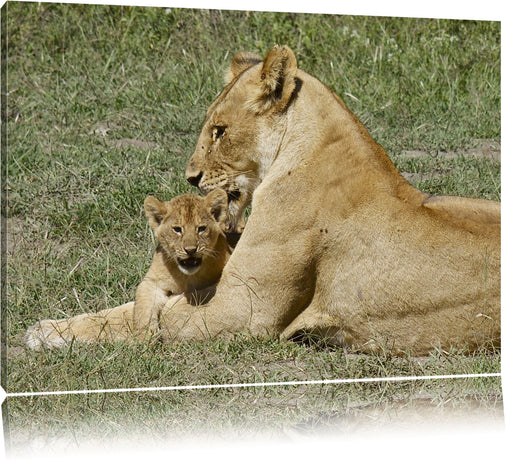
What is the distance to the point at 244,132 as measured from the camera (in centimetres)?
460

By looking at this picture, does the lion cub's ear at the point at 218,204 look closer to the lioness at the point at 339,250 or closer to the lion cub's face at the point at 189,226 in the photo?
the lion cub's face at the point at 189,226

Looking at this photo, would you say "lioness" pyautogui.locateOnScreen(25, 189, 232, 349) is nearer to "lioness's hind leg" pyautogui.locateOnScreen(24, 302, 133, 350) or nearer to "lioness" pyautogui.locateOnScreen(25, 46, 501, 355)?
"lioness's hind leg" pyautogui.locateOnScreen(24, 302, 133, 350)

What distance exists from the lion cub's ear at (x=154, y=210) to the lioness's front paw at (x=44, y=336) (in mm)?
571

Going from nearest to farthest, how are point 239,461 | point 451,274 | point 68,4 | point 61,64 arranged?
point 239,461, point 451,274, point 68,4, point 61,64

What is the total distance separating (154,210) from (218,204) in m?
0.26

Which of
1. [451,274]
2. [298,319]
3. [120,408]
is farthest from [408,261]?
[120,408]

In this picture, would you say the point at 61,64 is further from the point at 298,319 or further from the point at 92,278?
the point at 298,319

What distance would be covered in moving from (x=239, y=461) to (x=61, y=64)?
2226 millimetres

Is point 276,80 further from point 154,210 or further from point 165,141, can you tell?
point 165,141

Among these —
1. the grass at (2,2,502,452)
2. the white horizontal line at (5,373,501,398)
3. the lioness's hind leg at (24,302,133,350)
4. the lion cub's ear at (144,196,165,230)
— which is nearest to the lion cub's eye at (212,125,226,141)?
the lion cub's ear at (144,196,165,230)

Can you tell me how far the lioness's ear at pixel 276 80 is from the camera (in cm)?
439

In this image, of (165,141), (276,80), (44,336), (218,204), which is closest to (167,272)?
(218,204)

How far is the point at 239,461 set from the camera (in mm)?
4059

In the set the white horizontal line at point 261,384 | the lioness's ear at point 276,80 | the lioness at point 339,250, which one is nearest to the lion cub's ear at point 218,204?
the lioness at point 339,250
